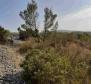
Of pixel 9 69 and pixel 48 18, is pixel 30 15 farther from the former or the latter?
pixel 9 69

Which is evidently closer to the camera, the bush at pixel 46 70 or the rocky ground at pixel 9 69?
the bush at pixel 46 70

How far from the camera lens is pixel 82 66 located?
1257cm

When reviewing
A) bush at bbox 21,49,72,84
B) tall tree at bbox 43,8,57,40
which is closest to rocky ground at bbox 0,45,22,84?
bush at bbox 21,49,72,84

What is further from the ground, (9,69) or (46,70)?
(46,70)

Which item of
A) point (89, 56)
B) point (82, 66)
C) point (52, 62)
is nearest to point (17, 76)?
point (52, 62)

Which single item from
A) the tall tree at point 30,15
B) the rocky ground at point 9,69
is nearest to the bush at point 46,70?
the rocky ground at point 9,69

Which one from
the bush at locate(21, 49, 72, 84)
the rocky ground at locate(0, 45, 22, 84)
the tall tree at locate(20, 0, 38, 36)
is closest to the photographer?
the bush at locate(21, 49, 72, 84)

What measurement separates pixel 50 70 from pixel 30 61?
139 centimetres

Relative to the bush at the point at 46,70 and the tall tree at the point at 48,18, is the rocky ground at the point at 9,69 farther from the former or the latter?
the tall tree at the point at 48,18

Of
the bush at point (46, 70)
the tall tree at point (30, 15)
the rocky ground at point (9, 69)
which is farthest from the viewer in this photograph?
the tall tree at point (30, 15)

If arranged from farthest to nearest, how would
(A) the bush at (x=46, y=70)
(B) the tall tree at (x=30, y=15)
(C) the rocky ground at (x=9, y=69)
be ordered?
(B) the tall tree at (x=30, y=15) → (C) the rocky ground at (x=9, y=69) → (A) the bush at (x=46, y=70)

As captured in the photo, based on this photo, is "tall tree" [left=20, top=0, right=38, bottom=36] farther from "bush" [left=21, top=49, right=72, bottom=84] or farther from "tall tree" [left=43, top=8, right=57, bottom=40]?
"bush" [left=21, top=49, right=72, bottom=84]

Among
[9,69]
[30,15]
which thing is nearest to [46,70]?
[9,69]

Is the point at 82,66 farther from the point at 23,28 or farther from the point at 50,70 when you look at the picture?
the point at 23,28
